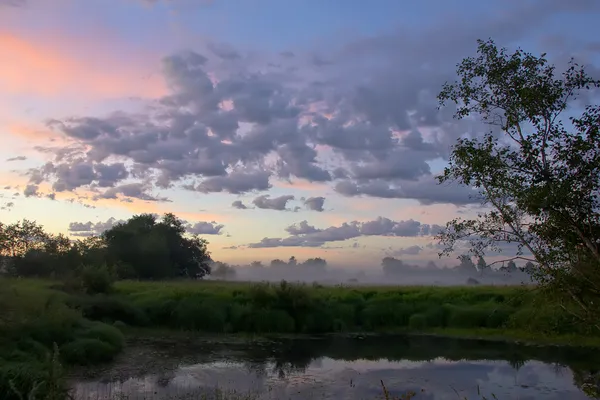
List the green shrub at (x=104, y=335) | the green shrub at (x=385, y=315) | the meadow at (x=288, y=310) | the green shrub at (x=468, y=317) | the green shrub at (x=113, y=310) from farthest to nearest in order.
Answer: the green shrub at (x=385, y=315) < the green shrub at (x=468, y=317) < the green shrub at (x=113, y=310) < the meadow at (x=288, y=310) < the green shrub at (x=104, y=335)

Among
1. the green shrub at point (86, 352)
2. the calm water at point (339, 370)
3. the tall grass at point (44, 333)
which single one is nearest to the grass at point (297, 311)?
the calm water at point (339, 370)

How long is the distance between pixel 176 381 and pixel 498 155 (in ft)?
43.2

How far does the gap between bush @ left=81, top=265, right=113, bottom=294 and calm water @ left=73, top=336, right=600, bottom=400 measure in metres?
6.95

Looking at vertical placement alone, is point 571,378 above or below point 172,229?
below

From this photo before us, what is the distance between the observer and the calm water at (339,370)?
1745cm

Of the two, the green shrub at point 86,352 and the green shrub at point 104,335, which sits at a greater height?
the green shrub at point 104,335

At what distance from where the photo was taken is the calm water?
1745 centimetres

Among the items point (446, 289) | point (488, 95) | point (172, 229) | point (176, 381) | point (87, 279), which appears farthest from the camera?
point (172, 229)

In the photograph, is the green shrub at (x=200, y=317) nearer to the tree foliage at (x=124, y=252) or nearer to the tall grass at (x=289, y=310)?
the tall grass at (x=289, y=310)

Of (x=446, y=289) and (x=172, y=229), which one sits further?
(x=172, y=229)

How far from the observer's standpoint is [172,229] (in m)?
64.8

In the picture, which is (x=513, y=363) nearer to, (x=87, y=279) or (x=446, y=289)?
(x=446, y=289)

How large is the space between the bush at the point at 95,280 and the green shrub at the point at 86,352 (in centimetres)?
1081

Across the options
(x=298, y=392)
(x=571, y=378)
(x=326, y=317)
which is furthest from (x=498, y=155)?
(x=326, y=317)
